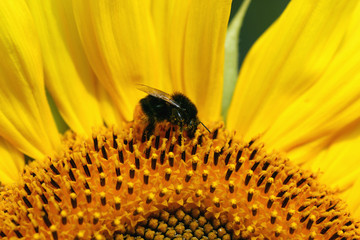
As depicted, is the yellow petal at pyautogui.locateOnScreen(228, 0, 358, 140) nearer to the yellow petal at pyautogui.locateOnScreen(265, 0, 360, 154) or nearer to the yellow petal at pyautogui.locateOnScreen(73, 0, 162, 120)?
the yellow petal at pyautogui.locateOnScreen(265, 0, 360, 154)

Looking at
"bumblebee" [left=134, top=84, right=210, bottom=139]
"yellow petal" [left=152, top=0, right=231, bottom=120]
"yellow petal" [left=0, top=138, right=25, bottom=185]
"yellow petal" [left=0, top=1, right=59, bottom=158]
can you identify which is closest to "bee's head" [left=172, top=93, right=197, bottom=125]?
"bumblebee" [left=134, top=84, right=210, bottom=139]

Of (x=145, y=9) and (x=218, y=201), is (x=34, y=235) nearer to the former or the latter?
(x=218, y=201)

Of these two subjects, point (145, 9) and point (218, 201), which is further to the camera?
point (145, 9)

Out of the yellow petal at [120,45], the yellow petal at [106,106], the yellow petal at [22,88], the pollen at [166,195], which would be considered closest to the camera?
the pollen at [166,195]

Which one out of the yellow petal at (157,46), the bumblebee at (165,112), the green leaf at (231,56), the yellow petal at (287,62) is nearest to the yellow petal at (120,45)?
the yellow petal at (157,46)

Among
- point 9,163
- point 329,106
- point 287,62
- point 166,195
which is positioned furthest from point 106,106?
point 329,106

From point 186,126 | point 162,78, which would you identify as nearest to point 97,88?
point 162,78

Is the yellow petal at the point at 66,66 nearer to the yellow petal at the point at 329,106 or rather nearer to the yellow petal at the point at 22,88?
the yellow petal at the point at 22,88
